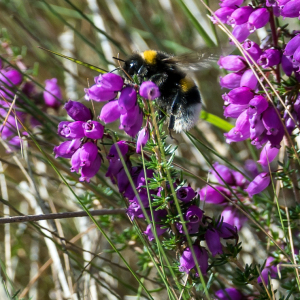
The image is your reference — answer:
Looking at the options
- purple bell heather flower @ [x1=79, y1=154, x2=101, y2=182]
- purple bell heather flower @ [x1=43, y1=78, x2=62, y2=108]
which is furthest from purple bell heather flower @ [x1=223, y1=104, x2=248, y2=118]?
purple bell heather flower @ [x1=43, y1=78, x2=62, y2=108]

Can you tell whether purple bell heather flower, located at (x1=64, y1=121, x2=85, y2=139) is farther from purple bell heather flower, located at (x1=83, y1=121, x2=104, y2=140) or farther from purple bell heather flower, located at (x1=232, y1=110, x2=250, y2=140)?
purple bell heather flower, located at (x1=232, y1=110, x2=250, y2=140)

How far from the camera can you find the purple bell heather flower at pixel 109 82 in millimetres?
1813

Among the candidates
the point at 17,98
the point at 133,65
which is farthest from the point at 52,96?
the point at 133,65

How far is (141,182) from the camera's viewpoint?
69.7 inches

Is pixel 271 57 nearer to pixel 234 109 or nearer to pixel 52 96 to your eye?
pixel 234 109

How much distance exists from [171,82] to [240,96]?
49 centimetres

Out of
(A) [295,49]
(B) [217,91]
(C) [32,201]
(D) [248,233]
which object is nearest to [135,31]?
(B) [217,91]

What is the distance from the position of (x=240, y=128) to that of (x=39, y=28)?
12.8 ft

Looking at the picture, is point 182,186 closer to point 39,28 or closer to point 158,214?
point 158,214

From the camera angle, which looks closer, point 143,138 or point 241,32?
point 143,138

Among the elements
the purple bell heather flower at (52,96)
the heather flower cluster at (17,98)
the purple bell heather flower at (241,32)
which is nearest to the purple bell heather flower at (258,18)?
the purple bell heather flower at (241,32)

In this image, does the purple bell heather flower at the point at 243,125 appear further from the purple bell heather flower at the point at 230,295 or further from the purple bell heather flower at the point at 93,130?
the purple bell heather flower at the point at 230,295

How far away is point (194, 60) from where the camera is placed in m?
2.22

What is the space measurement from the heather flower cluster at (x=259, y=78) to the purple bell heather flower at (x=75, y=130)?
2.22 ft
